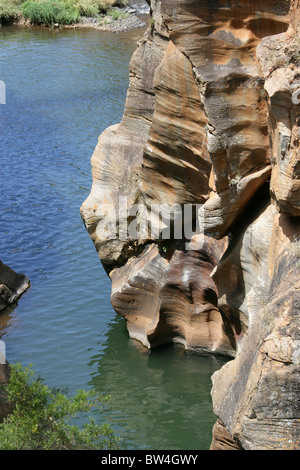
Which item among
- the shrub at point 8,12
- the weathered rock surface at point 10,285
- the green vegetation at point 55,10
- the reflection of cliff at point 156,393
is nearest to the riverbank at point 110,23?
the green vegetation at point 55,10

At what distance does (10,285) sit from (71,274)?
1880 mm

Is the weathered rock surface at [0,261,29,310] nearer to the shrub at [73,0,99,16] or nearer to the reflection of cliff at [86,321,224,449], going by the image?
the reflection of cliff at [86,321,224,449]

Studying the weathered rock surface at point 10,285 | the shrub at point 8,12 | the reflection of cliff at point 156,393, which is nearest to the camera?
the reflection of cliff at point 156,393

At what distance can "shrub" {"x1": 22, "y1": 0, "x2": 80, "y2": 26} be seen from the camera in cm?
5034

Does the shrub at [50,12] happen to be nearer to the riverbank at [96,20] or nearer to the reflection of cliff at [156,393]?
the riverbank at [96,20]

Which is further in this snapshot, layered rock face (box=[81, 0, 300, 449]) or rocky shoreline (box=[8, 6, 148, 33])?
rocky shoreline (box=[8, 6, 148, 33])

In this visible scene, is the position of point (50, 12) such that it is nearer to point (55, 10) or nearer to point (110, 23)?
point (55, 10)

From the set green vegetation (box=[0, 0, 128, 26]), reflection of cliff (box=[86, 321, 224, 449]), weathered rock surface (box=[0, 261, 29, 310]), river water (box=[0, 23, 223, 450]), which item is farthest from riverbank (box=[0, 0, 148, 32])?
reflection of cliff (box=[86, 321, 224, 449])

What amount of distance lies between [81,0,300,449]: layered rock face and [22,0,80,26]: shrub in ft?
116

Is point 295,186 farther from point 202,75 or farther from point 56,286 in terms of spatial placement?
point 56,286

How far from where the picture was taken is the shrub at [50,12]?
50.3 metres

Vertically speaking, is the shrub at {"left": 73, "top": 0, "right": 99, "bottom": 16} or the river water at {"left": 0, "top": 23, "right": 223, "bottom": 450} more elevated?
the shrub at {"left": 73, "top": 0, "right": 99, "bottom": 16}

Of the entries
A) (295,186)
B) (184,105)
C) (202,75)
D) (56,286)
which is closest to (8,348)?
(56,286)

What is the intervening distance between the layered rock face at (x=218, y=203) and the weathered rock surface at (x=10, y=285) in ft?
10.0
